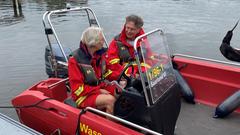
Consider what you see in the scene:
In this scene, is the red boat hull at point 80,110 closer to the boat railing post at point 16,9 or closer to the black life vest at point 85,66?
the black life vest at point 85,66

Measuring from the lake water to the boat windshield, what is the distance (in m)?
3.13

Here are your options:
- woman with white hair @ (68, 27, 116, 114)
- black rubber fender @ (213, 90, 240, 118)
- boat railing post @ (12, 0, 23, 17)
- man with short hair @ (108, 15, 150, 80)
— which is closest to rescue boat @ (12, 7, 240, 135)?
woman with white hair @ (68, 27, 116, 114)

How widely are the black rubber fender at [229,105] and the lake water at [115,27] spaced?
126 inches

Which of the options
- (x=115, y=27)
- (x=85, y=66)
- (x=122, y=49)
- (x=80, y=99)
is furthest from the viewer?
(x=115, y=27)

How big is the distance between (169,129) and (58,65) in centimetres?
207

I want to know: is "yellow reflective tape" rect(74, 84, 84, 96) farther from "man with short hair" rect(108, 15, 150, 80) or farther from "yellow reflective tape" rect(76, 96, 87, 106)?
"man with short hair" rect(108, 15, 150, 80)

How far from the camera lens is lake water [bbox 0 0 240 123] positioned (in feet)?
24.1

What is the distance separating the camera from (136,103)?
2922 millimetres

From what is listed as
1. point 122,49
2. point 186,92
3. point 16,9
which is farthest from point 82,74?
point 16,9

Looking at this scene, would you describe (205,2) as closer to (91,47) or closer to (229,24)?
(229,24)

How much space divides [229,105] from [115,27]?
8377 millimetres

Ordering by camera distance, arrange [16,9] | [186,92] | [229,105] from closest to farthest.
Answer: [229,105] < [186,92] < [16,9]

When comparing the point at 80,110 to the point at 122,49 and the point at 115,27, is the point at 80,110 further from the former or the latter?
the point at 115,27

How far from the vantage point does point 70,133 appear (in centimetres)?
334
